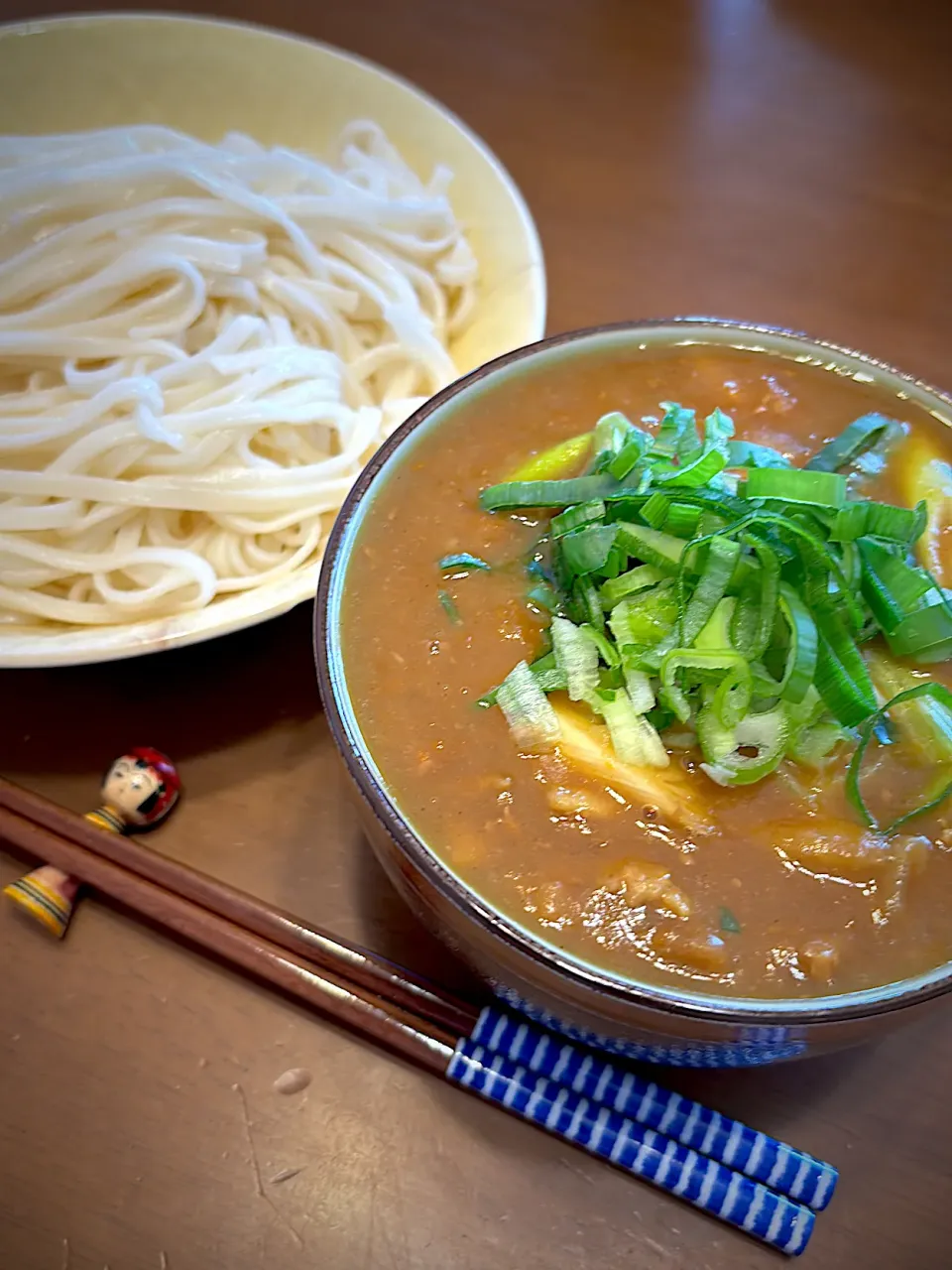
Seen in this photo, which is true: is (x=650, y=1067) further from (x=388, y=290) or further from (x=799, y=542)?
(x=388, y=290)

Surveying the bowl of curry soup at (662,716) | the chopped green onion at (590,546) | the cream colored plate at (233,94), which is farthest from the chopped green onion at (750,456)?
the cream colored plate at (233,94)

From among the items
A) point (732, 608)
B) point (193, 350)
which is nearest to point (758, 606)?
point (732, 608)

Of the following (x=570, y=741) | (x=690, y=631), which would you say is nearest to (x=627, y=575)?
(x=690, y=631)

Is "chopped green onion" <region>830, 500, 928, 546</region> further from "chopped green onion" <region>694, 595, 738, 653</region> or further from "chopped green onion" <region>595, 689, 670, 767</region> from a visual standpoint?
"chopped green onion" <region>595, 689, 670, 767</region>

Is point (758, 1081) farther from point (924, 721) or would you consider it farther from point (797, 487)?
point (797, 487)

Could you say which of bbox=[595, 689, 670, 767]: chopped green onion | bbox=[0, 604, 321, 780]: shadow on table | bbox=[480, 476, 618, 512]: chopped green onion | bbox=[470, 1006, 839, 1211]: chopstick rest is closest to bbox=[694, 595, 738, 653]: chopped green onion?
bbox=[595, 689, 670, 767]: chopped green onion

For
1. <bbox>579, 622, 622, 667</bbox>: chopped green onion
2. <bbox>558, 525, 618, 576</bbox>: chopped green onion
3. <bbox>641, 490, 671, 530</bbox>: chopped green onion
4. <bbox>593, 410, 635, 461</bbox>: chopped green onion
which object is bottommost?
<bbox>579, 622, 622, 667</bbox>: chopped green onion
